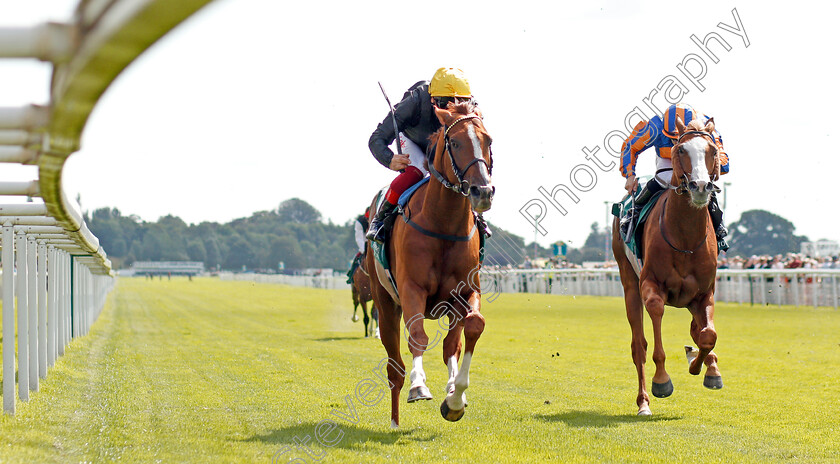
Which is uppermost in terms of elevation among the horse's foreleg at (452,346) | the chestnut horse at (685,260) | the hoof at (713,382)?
the chestnut horse at (685,260)

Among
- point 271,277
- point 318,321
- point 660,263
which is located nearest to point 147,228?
point 271,277

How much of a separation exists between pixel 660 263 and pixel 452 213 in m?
2.30

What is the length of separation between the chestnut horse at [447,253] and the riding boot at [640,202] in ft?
7.91

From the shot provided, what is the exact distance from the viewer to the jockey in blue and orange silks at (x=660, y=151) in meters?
7.43

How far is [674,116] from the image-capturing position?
7734mm

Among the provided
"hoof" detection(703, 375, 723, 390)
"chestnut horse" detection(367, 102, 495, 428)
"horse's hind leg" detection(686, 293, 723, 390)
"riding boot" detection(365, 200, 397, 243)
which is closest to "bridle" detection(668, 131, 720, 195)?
"horse's hind leg" detection(686, 293, 723, 390)

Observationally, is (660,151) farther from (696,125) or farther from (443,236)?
(443,236)

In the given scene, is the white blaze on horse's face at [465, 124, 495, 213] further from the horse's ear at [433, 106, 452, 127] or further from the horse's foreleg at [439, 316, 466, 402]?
the horse's foreleg at [439, 316, 466, 402]

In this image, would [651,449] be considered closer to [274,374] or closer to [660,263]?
[660,263]

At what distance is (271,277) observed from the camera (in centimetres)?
7738

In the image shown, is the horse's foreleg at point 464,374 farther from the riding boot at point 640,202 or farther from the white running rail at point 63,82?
the riding boot at point 640,202

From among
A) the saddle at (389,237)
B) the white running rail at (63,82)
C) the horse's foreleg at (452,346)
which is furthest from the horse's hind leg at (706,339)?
the white running rail at (63,82)

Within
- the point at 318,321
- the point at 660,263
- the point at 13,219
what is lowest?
the point at 318,321

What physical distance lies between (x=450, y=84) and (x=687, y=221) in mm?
2394
